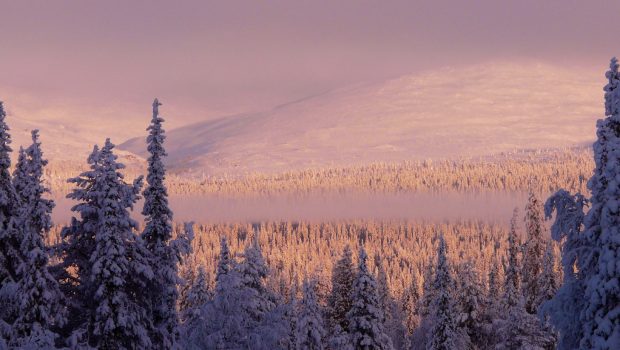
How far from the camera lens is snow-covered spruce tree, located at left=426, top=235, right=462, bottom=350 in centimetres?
4162

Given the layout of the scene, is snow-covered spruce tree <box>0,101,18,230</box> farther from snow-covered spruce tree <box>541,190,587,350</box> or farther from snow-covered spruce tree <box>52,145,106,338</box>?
snow-covered spruce tree <box>541,190,587,350</box>

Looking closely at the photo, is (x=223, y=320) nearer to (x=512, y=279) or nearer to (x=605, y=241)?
(x=605, y=241)

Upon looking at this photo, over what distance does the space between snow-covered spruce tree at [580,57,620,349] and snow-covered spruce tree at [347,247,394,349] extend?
1915cm

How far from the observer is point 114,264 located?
21188mm

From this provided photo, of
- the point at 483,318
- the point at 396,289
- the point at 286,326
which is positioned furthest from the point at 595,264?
the point at 396,289

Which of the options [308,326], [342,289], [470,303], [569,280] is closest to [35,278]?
[569,280]

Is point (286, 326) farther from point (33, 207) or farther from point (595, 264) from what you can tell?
point (595, 264)

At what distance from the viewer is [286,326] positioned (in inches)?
1061

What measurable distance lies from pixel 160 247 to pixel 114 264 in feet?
13.3

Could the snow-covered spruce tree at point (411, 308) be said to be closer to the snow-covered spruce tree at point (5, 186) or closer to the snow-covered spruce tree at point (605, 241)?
the snow-covered spruce tree at point (5, 186)

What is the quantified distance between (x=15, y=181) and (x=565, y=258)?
18540mm

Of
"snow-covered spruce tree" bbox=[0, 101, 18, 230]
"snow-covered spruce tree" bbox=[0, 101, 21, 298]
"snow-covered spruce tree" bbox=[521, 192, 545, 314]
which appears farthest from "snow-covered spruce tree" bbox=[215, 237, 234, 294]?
"snow-covered spruce tree" bbox=[521, 192, 545, 314]

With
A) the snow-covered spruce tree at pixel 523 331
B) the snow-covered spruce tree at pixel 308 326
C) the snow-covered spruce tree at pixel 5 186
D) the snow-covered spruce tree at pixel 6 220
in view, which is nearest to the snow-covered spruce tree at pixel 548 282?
the snow-covered spruce tree at pixel 523 331

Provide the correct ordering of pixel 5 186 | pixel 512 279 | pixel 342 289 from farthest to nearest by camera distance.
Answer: pixel 512 279, pixel 342 289, pixel 5 186
